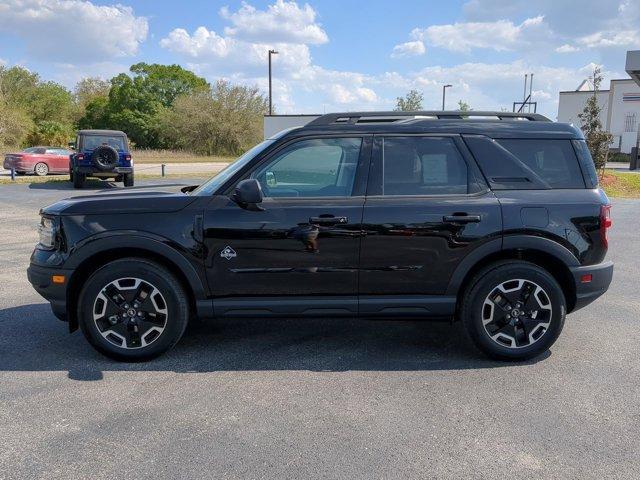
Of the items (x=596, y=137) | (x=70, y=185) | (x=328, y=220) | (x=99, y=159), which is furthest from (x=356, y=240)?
(x=596, y=137)

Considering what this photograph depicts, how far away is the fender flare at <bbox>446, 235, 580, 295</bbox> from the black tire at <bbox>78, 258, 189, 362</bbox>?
2.09 meters

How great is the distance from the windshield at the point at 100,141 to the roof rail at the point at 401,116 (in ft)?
51.9

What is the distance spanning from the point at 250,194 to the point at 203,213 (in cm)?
44

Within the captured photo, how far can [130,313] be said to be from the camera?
4062 mm

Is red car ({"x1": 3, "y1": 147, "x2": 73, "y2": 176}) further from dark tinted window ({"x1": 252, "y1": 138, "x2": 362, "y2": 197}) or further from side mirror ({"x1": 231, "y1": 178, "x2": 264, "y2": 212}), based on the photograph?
side mirror ({"x1": 231, "y1": 178, "x2": 264, "y2": 212})

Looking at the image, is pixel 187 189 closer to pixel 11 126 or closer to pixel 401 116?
A: pixel 401 116

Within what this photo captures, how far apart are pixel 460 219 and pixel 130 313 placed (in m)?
2.56

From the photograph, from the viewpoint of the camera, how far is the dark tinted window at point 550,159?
422 cm

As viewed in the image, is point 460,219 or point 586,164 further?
point 586,164

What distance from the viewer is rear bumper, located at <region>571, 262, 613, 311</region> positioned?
163 inches

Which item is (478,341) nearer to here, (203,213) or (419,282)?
(419,282)

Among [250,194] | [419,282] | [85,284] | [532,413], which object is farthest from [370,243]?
[85,284]

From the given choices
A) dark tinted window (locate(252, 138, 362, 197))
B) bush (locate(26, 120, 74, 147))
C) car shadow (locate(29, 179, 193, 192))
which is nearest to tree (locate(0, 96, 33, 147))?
bush (locate(26, 120, 74, 147))

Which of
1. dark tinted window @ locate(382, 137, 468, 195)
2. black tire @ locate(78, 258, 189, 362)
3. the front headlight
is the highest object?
dark tinted window @ locate(382, 137, 468, 195)
